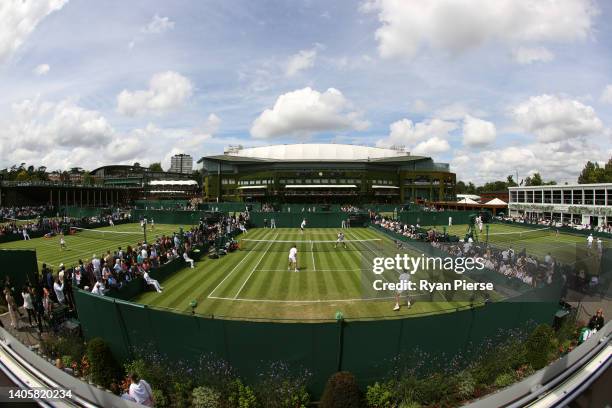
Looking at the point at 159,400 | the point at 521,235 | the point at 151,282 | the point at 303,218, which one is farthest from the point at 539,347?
the point at 303,218

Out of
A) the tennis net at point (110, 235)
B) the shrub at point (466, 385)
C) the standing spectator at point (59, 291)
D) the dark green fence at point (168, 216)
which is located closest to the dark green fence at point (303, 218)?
the dark green fence at point (168, 216)

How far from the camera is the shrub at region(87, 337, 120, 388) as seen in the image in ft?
32.5

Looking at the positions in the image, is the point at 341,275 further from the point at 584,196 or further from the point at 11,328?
the point at 584,196

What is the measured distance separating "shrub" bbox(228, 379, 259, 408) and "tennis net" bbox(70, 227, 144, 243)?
3193 centimetres

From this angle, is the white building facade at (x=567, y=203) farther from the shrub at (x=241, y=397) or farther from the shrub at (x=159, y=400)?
the shrub at (x=159, y=400)

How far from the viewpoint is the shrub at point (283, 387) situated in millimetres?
8961

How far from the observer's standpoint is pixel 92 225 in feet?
155

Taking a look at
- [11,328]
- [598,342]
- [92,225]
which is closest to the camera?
[598,342]

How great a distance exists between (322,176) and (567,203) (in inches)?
2332

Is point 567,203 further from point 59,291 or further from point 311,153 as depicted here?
point 59,291

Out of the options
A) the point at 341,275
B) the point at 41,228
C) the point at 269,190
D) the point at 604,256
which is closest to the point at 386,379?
the point at 341,275

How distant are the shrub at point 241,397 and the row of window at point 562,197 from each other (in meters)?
65.4

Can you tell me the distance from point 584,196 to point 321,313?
6436 cm

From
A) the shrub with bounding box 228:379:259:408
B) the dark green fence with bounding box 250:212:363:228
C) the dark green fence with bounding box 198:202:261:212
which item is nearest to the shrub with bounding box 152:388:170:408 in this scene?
the shrub with bounding box 228:379:259:408
